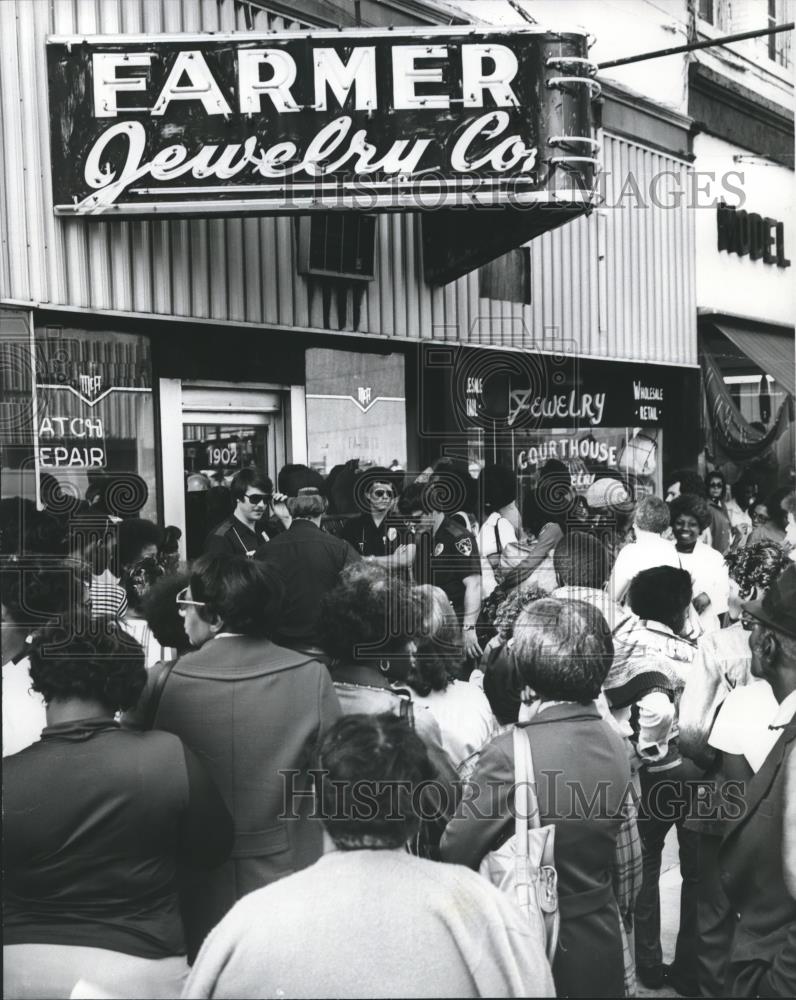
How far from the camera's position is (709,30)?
7945 millimetres

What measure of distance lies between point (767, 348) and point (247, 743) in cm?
828

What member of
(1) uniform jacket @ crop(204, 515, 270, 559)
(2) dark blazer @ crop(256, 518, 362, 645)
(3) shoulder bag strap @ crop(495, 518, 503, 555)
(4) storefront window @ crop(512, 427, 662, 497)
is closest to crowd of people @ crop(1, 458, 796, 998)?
(2) dark blazer @ crop(256, 518, 362, 645)

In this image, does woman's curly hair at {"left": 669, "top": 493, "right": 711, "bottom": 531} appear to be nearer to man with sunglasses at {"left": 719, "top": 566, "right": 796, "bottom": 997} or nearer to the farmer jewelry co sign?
the farmer jewelry co sign

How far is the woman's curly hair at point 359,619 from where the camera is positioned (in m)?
3.69

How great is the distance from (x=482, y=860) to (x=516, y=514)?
384 centimetres

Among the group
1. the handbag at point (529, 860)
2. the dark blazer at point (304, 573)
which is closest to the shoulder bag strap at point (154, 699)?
the handbag at point (529, 860)

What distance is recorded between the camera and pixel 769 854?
2971mm

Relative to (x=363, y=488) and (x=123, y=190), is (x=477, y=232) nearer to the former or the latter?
(x=363, y=488)

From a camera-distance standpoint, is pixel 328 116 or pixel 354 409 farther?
pixel 354 409

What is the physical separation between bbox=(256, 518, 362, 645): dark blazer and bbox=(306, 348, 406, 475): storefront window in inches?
101

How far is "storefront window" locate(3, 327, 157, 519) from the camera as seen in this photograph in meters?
5.94

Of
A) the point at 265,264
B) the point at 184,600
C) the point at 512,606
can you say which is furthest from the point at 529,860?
the point at 265,264

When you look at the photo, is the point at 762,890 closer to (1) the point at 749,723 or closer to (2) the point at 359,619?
(1) the point at 749,723

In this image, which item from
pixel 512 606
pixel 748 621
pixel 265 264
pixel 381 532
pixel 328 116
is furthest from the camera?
pixel 265 264
